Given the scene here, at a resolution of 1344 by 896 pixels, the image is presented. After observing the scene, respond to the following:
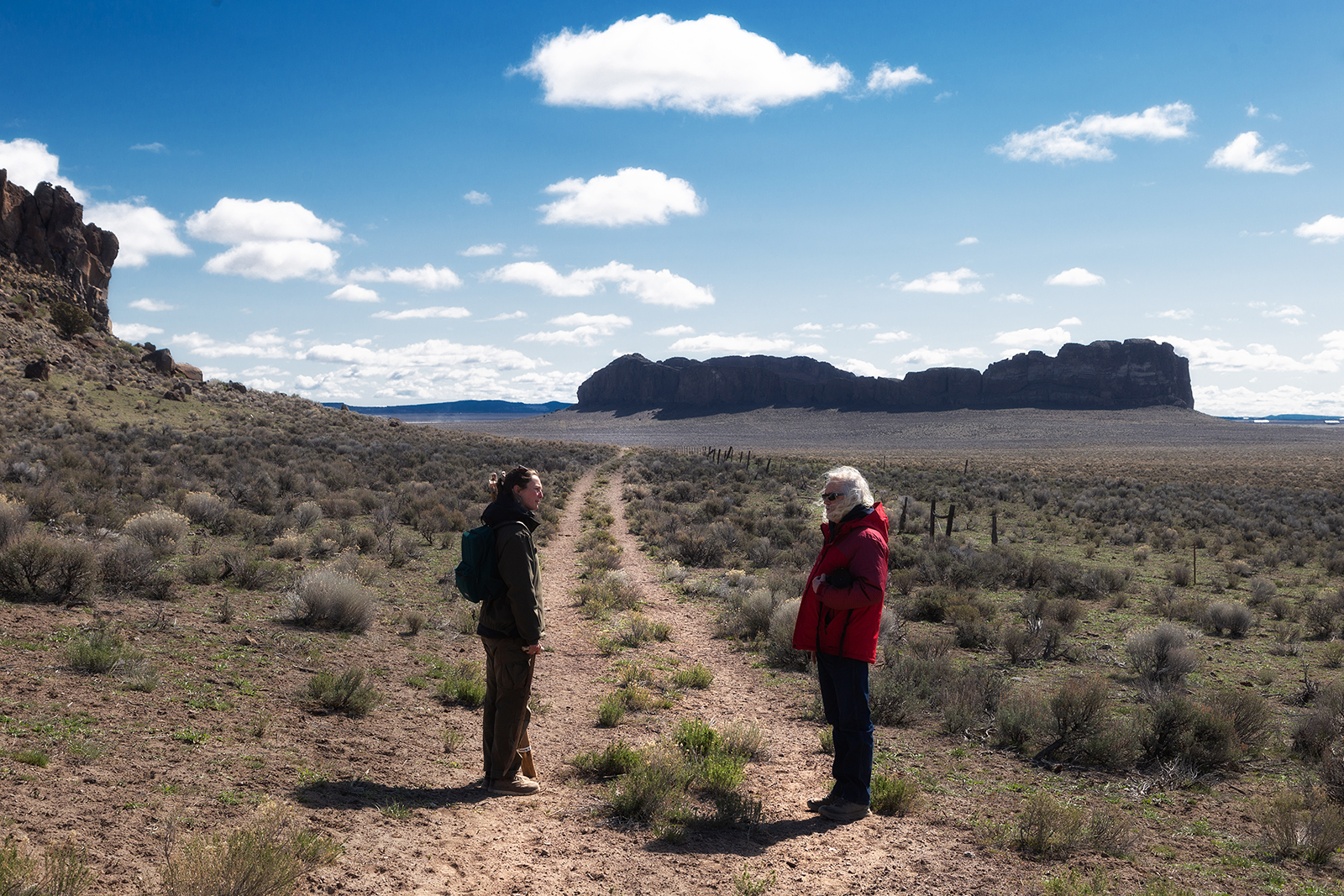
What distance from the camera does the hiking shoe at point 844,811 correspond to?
4.84m

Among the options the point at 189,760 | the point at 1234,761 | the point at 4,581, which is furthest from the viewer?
the point at 4,581

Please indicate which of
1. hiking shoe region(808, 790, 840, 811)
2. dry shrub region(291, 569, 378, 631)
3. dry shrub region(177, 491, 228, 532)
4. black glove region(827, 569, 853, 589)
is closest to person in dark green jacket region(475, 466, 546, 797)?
black glove region(827, 569, 853, 589)

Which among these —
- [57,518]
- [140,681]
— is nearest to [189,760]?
[140,681]

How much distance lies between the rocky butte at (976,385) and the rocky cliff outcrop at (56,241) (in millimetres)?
113255

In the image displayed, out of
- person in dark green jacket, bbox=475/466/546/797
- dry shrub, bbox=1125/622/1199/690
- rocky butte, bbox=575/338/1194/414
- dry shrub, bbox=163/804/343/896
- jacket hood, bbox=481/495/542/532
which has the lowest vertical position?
dry shrub, bbox=1125/622/1199/690

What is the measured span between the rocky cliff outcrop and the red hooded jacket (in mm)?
64282

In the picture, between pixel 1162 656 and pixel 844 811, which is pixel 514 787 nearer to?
pixel 844 811

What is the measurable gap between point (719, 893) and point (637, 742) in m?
2.51

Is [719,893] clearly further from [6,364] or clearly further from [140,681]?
[6,364]

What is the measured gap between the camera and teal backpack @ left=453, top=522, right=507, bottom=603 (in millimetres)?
4559

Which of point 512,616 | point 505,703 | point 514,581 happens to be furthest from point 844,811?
point 514,581

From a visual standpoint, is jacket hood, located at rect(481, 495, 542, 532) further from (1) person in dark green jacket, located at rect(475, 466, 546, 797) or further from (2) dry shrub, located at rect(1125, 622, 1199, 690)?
(2) dry shrub, located at rect(1125, 622, 1199, 690)

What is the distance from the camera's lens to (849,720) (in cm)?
472

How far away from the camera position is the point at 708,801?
5109 millimetres
